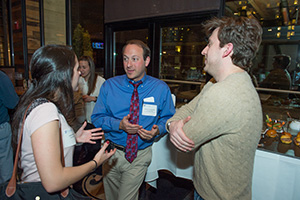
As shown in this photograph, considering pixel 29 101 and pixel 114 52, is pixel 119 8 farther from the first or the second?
pixel 29 101

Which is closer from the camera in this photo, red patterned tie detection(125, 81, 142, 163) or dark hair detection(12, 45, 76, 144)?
dark hair detection(12, 45, 76, 144)

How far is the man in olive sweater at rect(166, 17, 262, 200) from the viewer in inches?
36.4

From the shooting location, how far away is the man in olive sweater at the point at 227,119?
925 millimetres

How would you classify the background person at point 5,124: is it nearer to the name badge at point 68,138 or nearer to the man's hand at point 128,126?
the man's hand at point 128,126

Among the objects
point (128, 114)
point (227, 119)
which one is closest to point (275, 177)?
point (227, 119)

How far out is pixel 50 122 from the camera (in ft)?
2.93

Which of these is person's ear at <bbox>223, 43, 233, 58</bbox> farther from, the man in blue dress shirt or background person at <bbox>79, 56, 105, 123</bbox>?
background person at <bbox>79, 56, 105, 123</bbox>

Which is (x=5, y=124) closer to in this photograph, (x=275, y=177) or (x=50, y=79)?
(x=50, y=79)

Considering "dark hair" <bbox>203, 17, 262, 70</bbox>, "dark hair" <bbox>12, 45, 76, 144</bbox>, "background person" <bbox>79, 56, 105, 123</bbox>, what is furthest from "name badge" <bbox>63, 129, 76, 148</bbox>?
"background person" <bbox>79, 56, 105, 123</bbox>

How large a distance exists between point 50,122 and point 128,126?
0.79 meters

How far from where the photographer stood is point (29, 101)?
0.99m

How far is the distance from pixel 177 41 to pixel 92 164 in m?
3.09

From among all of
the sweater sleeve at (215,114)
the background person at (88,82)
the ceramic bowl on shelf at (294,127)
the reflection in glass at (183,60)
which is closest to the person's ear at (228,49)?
the sweater sleeve at (215,114)

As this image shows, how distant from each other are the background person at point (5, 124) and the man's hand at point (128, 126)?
1.67 meters
